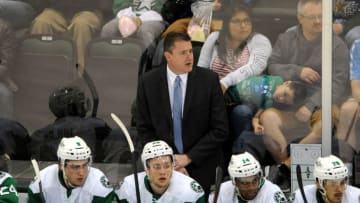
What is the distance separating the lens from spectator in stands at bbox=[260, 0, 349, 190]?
884 cm

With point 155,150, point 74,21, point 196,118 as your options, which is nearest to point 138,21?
point 74,21

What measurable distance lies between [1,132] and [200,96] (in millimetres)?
1634

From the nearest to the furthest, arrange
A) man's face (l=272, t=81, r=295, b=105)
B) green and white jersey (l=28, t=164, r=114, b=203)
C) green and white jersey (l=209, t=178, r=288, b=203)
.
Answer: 1. green and white jersey (l=209, t=178, r=288, b=203)
2. green and white jersey (l=28, t=164, r=114, b=203)
3. man's face (l=272, t=81, r=295, b=105)

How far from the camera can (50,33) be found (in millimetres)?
9164

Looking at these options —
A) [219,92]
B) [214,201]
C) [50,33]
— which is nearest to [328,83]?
[219,92]

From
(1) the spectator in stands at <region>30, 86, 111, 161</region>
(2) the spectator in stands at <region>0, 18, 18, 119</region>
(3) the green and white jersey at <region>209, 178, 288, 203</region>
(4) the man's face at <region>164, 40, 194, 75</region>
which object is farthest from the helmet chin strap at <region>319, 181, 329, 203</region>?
(2) the spectator in stands at <region>0, 18, 18, 119</region>

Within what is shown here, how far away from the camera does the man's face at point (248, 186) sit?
7926 millimetres

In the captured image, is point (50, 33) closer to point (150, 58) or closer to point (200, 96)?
point (150, 58)

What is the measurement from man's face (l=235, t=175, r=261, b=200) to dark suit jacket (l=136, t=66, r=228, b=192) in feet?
1.71

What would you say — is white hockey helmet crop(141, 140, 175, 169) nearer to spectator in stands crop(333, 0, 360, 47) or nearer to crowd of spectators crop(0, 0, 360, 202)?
crowd of spectators crop(0, 0, 360, 202)

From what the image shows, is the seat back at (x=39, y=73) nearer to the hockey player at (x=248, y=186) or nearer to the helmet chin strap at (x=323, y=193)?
the hockey player at (x=248, y=186)

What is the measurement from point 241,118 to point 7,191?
70.9 inches

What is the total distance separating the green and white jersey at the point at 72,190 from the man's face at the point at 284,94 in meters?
1.44

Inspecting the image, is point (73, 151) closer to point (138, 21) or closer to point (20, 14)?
point (138, 21)
